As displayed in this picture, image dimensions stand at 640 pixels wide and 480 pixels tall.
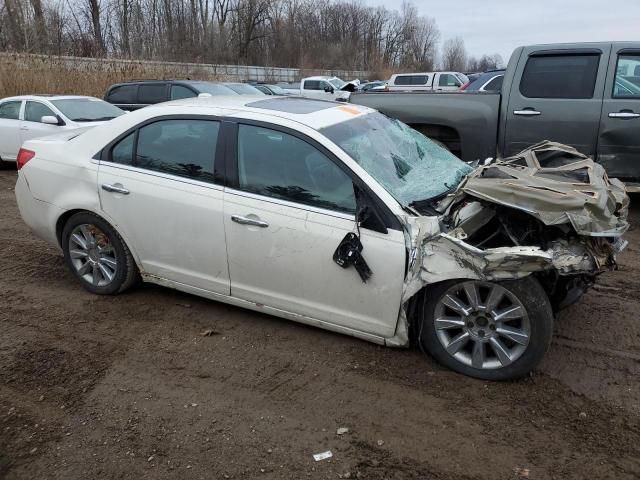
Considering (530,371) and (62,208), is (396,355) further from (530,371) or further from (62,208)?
(62,208)

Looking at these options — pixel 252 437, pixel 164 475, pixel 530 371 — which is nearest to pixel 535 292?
pixel 530 371

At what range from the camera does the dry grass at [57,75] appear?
672 inches

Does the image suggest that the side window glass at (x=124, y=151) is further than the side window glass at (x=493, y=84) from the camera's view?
No

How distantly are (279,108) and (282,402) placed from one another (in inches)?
81.9

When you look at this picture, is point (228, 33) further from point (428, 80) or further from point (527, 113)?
point (527, 113)

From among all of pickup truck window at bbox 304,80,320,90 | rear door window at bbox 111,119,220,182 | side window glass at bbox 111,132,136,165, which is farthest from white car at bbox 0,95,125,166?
pickup truck window at bbox 304,80,320,90

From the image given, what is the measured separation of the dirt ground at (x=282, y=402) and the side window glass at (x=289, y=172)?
3.34 feet

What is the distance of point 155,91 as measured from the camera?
13156 mm

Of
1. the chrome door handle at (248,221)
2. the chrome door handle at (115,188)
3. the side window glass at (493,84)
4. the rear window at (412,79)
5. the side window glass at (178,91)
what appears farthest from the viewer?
the rear window at (412,79)

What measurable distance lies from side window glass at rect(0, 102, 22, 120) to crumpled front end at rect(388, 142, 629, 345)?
10.5m

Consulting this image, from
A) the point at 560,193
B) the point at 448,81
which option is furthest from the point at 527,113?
the point at 448,81

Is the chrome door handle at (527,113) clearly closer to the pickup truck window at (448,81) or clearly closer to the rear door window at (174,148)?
the rear door window at (174,148)

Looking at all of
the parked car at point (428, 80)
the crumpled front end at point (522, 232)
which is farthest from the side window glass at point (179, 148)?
the parked car at point (428, 80)

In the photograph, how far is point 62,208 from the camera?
4535 millimetres
